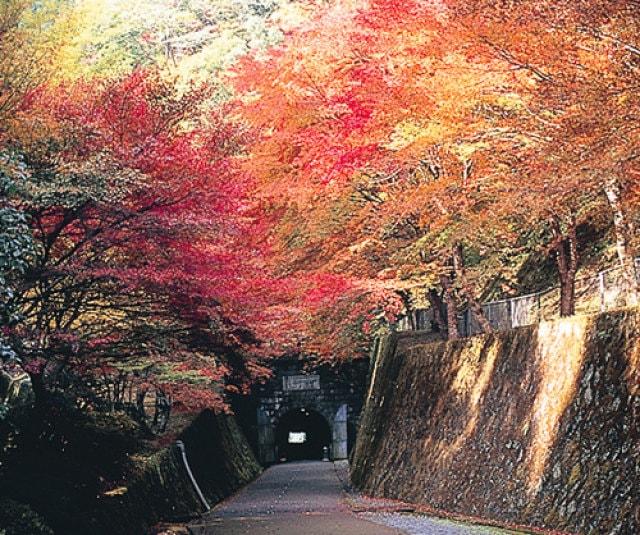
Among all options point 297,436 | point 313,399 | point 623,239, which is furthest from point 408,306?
point 297,436

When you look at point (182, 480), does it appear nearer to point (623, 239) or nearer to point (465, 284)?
point (465, 284)

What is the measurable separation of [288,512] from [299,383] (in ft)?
69.9

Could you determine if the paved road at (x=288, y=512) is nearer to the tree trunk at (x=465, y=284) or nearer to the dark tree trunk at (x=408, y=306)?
the tree trunk at (x=465, y=284)

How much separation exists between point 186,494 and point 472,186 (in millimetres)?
8981

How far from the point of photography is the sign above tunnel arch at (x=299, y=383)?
39500mm

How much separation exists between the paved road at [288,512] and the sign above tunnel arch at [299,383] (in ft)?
26.4

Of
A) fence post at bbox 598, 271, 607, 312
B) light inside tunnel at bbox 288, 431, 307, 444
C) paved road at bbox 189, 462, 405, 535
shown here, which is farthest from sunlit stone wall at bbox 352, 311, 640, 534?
light inside tunnel at bbox 288, 431, 307, 444

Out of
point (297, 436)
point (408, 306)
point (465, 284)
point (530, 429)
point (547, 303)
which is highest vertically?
point (408, 306)

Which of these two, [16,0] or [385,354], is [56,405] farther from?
[385,354]

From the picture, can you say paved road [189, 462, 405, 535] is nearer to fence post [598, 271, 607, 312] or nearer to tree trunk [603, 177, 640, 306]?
tree trunk [603, 177, 640, 306]

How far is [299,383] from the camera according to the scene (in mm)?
39500

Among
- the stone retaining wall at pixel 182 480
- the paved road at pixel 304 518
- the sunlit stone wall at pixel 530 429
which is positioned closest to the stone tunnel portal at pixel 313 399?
the stone retaining wall at pixel 182 480

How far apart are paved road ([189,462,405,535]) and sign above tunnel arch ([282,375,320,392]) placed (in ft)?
26.4

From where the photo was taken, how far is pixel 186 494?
1819 centimetres
